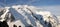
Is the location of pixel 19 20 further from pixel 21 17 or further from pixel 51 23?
pixel 51 23

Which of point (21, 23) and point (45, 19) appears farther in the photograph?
point (45, 19)

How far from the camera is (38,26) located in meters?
9.21

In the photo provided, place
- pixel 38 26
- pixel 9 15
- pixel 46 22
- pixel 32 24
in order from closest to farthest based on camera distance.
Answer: pixel 9 15 < pixel 32 24 < pixel 38 26 < pixel 46 22

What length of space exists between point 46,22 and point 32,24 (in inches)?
99.3

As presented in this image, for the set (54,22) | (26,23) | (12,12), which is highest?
(12,12)

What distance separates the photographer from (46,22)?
35.4 ft

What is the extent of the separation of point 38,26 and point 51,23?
182 centimetres

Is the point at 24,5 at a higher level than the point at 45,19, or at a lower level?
higher

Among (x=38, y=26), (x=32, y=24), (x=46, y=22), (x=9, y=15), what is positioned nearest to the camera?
(x=9, y=15)

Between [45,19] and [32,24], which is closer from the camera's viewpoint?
[32,24]

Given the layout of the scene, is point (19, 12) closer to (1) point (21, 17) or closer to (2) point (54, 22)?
(1) point (21, 17)

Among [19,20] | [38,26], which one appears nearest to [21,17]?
[19,20]

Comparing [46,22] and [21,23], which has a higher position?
[21,23]

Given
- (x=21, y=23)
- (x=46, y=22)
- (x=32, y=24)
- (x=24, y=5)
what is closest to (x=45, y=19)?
(x=46, y=22)
